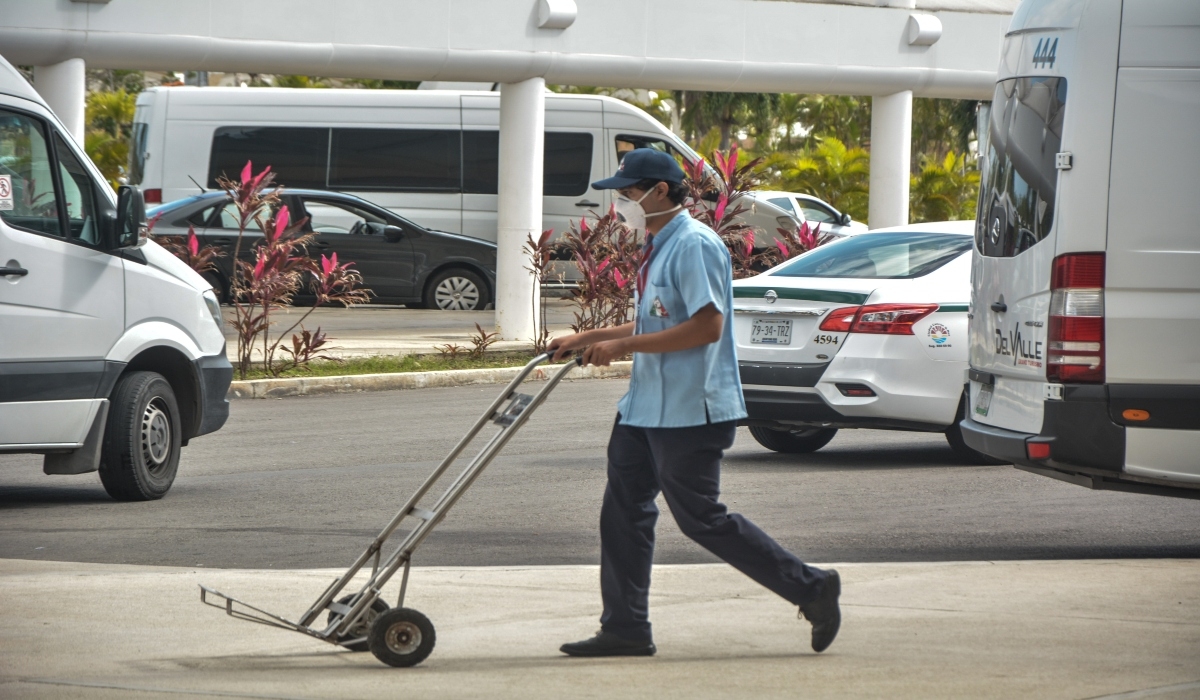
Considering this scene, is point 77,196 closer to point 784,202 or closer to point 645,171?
point 645,171

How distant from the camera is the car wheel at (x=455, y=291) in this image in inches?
887

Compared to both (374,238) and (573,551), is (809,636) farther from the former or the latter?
(374,238)

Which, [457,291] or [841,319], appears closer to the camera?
[841,319]

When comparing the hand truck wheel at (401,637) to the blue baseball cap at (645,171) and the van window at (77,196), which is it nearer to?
the blue baseball cap at (645,171)

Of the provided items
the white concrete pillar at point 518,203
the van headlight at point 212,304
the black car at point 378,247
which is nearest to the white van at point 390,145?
the black car at point 378,247

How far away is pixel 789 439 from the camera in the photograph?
11109mm

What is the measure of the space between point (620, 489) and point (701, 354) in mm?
513

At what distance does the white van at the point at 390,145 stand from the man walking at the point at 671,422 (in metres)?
18.5

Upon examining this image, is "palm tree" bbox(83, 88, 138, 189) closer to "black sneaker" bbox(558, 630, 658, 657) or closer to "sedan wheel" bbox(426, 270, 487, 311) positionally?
"sedan wheel" bbox(426, 270, 487, 311)

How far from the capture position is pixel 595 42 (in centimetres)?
1744

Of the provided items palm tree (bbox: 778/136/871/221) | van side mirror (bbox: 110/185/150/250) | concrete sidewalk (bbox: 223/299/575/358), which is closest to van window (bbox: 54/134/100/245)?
van side mirror (bbox: 110/185/150/250)

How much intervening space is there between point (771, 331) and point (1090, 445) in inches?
141

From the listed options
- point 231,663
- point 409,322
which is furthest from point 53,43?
point 231,663

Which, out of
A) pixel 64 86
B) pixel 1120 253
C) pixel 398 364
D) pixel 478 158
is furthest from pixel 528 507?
pixel 478 158
